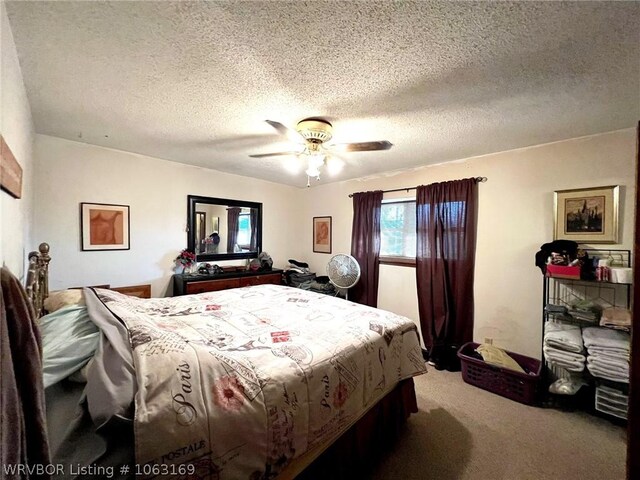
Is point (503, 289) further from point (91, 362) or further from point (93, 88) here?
point (93, 88)

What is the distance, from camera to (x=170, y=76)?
1401 mm

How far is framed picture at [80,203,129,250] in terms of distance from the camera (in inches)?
100.0

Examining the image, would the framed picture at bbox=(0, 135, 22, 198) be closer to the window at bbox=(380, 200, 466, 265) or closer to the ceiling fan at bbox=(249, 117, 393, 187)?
the ceiling fan at bbox=(249, 117, 393, 187)

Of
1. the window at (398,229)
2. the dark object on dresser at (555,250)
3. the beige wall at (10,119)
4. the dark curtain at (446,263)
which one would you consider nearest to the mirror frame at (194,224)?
the beige wall at (10,119)

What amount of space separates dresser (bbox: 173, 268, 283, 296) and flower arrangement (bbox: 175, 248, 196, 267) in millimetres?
153

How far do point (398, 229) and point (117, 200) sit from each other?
3.33m

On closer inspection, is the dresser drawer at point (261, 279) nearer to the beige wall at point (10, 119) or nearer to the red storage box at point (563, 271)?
the beige wall at point (10, 119)

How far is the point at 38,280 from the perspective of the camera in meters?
1.70

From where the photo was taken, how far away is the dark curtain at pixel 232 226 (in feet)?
12.0

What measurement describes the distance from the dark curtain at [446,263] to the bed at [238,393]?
119cm

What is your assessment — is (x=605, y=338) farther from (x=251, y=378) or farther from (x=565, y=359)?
(x=251, y=378)

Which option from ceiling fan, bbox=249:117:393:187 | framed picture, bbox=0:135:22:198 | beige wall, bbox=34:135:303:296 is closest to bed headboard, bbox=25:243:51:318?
framed picture, bbox=0:135:22:198

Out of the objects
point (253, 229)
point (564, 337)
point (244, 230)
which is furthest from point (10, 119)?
point (564, 337)

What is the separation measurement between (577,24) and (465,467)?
7.53 ft
